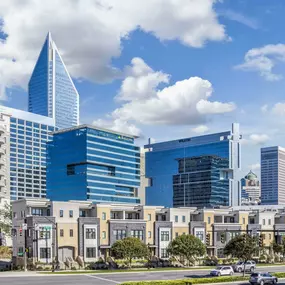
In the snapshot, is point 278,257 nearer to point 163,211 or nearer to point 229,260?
point 229,260

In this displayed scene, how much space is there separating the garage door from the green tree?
1731 inches

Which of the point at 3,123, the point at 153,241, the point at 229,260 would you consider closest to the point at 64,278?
the point at 153,241

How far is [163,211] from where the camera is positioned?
107 meters

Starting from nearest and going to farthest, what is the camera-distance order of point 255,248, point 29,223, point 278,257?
point 255,248
point 29,223
point 278,257

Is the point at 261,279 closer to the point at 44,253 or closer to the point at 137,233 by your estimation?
the point at 44,253

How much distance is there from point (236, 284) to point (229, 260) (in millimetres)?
42520

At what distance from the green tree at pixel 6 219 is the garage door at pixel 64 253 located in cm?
4397

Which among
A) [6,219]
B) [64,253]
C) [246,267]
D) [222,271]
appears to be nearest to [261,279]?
[222,271]

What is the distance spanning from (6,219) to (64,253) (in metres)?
50.4

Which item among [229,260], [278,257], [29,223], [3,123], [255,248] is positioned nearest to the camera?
[255,248]

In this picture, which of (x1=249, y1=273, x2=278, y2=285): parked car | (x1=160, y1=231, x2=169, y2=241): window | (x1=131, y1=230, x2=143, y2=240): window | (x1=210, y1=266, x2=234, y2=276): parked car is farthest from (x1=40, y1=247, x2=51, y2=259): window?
(x1=249, y1=273, x2=278, y2=285): parked car

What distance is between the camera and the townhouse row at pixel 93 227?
3499 inches

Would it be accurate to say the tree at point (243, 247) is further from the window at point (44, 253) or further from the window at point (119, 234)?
the window at point (44, 253)

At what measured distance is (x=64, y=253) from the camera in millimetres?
91562
